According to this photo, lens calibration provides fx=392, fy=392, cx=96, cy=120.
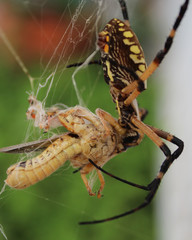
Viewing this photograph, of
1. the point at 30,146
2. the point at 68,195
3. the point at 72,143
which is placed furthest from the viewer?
the point at 68,195

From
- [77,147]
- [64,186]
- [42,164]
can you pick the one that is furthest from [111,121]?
[64,186]

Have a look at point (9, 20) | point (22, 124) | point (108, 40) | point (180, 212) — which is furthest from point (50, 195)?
point (108, 40)

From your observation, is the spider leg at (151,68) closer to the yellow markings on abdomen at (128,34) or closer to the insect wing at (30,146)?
the yellow markings on abdomen at (128,34)

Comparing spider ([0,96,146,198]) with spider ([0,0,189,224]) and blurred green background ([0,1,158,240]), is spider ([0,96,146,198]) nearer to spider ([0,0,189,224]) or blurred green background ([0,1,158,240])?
spider ([0,0,189,224])

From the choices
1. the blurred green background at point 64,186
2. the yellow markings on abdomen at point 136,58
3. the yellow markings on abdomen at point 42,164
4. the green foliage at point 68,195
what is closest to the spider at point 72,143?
the yellow markings on abdomen at point 42,164

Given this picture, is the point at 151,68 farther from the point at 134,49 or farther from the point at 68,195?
the point at 68,195

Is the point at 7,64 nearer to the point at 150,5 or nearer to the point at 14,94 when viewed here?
the point at 14,94
